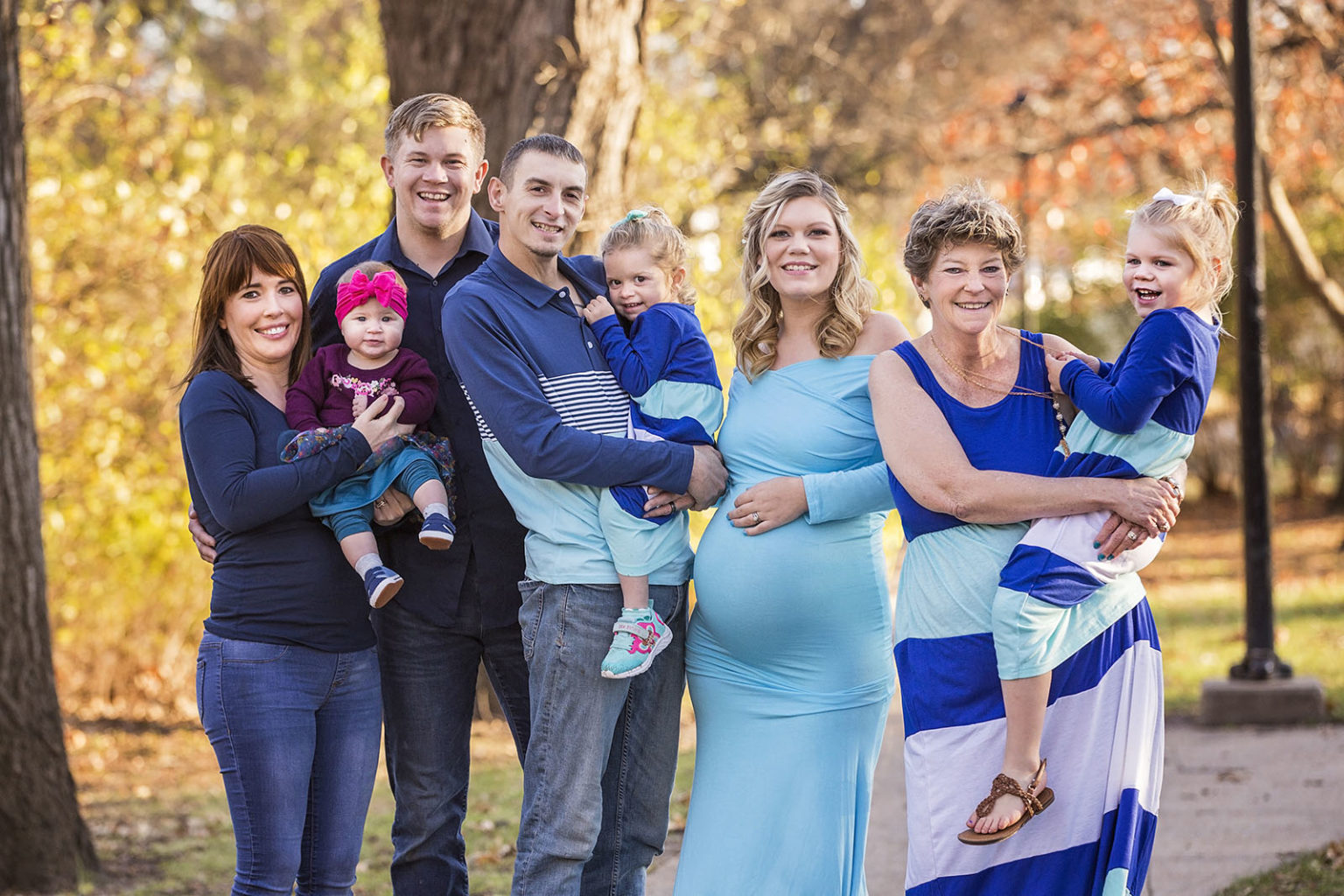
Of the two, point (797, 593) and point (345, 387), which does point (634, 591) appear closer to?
point (797, 593)

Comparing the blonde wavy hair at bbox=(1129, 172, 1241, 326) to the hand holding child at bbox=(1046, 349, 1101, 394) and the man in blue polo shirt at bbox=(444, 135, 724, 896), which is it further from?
the man in blue polo shirt at bbox=(444, 135, 724, 896)

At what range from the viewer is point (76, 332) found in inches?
321

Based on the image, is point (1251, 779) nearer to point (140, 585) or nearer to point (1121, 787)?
point (1121, 787)

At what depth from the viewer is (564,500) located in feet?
10.6

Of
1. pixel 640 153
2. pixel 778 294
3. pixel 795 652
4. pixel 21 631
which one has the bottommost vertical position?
pixel 21 631

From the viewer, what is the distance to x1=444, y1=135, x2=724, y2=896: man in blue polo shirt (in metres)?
3.13

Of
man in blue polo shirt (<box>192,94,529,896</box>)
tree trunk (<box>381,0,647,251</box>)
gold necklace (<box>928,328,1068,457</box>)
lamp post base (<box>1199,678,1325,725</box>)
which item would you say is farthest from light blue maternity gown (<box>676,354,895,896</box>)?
lamp post base (<box>1199,678,1325,725</box>)

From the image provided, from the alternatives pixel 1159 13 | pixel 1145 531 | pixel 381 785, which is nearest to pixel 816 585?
pixel 1145 531

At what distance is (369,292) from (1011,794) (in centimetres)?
197

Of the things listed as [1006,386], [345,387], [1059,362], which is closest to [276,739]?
[345,387]

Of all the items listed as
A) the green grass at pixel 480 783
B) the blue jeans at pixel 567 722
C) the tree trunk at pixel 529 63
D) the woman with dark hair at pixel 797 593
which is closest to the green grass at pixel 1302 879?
the green grass at pixel 480 783

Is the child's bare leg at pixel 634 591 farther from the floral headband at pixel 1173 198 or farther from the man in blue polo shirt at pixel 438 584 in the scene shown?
the floral headband at pixel 1173 198

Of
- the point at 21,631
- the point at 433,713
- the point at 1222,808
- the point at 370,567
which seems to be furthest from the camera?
the point at 1222,808

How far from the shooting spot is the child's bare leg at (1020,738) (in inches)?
113
